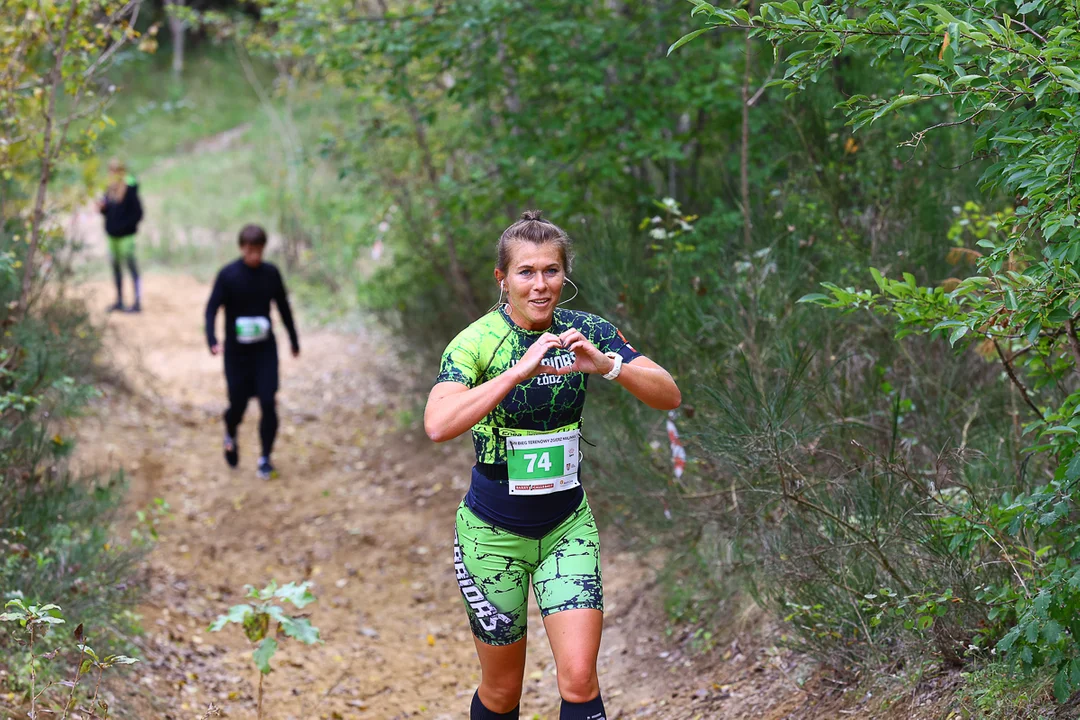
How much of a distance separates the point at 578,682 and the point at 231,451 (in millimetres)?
6284

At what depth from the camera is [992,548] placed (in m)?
3.63

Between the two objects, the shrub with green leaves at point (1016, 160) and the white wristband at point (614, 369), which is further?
the white wristband at point (614, 369)

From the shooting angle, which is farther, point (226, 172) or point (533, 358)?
point (226, 172)

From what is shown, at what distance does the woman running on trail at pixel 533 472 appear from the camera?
10.5ft

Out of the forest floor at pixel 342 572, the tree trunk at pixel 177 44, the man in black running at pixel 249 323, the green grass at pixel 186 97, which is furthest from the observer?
the tree trunk at pixel 177 44

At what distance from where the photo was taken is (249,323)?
799cm

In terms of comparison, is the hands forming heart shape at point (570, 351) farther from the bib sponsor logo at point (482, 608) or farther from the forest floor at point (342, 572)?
the forest floor at point (342, 572)

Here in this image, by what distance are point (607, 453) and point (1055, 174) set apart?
344cm

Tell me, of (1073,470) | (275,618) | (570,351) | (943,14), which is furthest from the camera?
(275,618)

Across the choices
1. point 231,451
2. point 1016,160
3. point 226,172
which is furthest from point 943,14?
point 226,172

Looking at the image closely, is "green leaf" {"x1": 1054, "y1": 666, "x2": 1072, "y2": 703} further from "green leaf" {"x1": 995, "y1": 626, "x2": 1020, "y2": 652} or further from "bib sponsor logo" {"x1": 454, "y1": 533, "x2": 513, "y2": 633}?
"bib sponsor logo" {"x1": 454, "y1": 533, "x2": 513, "y2": 633}

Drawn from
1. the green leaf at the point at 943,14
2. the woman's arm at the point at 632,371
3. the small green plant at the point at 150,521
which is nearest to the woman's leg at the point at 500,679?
the woman's arm at the point at 632,371

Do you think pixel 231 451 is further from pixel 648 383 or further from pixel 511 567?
pixel 648 383

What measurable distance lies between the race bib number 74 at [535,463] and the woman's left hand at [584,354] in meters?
0.29
